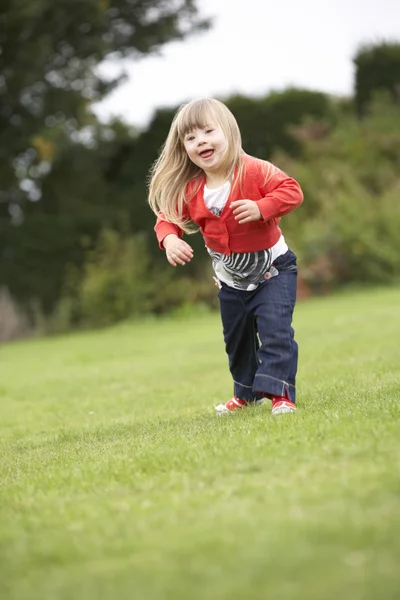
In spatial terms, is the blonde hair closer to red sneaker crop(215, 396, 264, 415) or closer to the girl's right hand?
the girl's right hand

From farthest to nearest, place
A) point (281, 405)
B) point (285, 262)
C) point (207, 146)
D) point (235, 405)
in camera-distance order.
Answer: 1. point (235, 405)
2. point (285, 262)
3. point (207, 146)
4. point (281, 405)

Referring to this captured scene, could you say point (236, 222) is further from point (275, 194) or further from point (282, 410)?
point (282, 410)

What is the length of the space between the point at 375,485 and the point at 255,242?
7.94ft

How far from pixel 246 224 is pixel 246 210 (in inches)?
13.9

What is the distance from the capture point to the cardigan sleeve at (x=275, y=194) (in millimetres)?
4531

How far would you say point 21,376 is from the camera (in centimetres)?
995

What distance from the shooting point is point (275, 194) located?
459 centimetres

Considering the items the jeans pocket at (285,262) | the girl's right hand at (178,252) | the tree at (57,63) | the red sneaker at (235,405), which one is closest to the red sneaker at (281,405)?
the red sneaker at (235,405)

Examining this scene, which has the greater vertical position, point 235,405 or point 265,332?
point 265,332

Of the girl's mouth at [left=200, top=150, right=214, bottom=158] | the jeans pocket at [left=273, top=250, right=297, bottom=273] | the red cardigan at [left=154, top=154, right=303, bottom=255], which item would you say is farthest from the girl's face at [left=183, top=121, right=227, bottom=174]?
the jeans pocket at [left=273, top=250, right=297, bottom=273]

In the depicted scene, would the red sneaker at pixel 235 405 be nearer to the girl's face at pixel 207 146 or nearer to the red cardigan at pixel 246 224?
the red cardigan at pixel 246 224

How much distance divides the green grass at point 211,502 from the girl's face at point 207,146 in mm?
1322

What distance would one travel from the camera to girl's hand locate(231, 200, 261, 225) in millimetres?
4438

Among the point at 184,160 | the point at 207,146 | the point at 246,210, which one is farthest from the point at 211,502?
the point at 184,160
